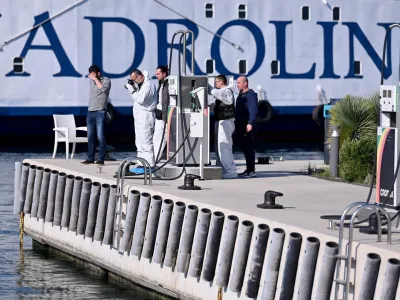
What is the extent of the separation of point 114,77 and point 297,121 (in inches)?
310

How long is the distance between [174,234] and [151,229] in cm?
63

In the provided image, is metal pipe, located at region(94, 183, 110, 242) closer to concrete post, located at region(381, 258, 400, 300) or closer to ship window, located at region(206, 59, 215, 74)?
concrete post, located at region(381, 258, 400, 300)

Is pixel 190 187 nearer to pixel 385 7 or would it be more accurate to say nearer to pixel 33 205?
pixel 33 205

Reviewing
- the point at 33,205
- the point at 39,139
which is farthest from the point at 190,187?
the point at 39,139

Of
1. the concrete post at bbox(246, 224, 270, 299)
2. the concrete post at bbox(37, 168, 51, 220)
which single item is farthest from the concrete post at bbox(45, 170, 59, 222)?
the concrete post at bbox(246, 224, 270, 299)

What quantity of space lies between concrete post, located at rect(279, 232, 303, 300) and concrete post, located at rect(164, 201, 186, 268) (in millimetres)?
2624

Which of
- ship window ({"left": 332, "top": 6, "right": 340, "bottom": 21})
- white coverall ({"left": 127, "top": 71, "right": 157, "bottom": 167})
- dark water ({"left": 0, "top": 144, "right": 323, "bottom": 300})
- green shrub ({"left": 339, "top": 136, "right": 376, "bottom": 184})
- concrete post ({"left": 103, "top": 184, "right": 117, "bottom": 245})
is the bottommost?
dark water ({"left": 0, "top": 144, "right": 323, "bottom": 300})

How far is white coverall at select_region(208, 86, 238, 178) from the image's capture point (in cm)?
1806

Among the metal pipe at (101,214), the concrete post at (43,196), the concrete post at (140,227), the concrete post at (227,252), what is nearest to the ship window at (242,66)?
the concrete post at (43,196)

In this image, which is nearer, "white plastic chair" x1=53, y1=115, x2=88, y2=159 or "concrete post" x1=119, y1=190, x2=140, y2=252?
"concrete post" x1=119, y1=190, x2=140, y2=252

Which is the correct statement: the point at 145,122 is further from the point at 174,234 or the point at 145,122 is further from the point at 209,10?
the point at 209,10

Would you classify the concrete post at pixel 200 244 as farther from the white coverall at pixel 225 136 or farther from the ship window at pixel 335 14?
the ship window at pixel 335 14

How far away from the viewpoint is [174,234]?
44.8 ft

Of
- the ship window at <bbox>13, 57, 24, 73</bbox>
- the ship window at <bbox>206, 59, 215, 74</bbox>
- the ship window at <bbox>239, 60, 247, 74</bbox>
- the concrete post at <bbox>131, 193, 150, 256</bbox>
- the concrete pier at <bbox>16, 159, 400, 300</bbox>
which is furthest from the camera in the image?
the ship window at <bbox>239, 60, 247, 74</bbox>
